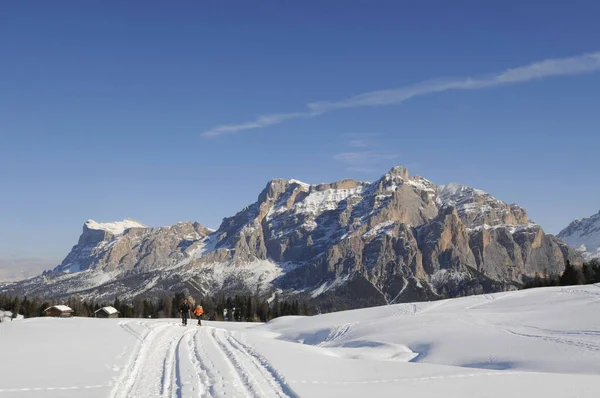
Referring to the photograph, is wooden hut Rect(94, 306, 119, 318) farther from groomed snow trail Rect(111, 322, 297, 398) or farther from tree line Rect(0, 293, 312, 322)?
groomed snow trail Rect(111, 322, 297, 398)

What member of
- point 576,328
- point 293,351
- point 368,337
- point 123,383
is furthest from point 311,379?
point 576,328

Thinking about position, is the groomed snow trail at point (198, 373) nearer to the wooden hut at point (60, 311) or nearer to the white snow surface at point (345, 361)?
the white snow surface at point (345, 361)

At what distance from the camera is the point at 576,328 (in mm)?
36312

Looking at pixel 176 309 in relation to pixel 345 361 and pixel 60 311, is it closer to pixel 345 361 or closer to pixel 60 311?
pixel 60 311

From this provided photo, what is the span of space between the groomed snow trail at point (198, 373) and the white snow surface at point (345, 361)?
0.14ft

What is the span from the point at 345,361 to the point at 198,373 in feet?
25.3

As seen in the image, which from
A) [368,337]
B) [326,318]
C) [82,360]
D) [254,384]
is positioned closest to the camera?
[254,384]

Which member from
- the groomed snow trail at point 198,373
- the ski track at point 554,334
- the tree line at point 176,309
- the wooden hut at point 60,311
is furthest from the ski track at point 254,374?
the tree line at point 176,309

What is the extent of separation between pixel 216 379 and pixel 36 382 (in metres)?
6.27

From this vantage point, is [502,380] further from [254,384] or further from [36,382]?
[36,382]

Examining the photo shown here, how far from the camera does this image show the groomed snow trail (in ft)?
55.5

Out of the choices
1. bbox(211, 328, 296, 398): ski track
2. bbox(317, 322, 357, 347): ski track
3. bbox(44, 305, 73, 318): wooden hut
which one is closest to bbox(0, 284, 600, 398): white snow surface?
bbox(211, 328, 296, 398): ski track

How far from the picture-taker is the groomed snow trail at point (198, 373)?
16.9m

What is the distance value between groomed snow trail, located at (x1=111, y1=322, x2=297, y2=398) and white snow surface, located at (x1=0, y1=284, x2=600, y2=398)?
42 millimetres
